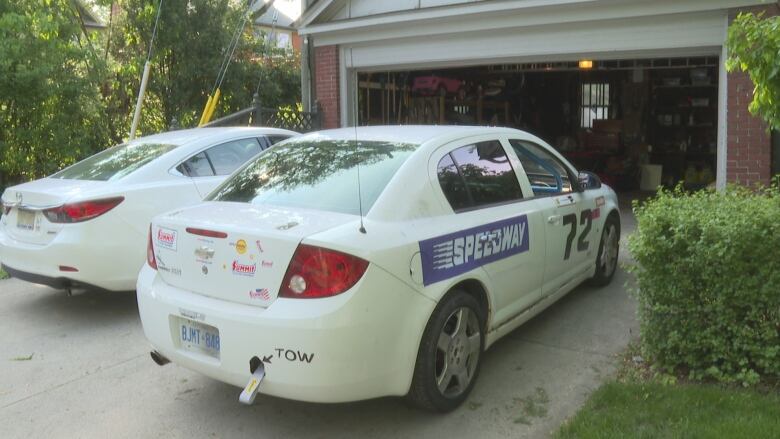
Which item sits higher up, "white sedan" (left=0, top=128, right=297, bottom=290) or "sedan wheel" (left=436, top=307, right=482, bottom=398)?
"white sedan" (left=0, top=128, right=297, bottom=290)

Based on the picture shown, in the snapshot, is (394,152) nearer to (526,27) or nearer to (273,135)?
(273,135)

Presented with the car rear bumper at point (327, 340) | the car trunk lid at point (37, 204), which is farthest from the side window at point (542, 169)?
the car trunk lid at point (37, 204)

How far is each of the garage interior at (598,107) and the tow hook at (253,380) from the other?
392 inches

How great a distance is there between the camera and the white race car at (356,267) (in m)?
3.51

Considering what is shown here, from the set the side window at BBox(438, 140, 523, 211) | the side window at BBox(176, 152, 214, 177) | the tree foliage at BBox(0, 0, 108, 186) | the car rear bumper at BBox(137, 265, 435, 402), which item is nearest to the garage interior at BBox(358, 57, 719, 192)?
the tree foliage at BBox(0, 0, 108, 186)

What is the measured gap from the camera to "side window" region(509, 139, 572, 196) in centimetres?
541

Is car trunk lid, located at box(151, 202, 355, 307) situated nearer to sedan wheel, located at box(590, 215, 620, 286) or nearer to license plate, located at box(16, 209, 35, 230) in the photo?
license plate, located at box(16, 209, 35, 230)

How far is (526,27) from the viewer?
32.9 feet

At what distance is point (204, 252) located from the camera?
385 cm

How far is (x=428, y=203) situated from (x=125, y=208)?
3022 mm

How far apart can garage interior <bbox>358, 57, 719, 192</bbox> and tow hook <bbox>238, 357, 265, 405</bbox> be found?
9.96 metres

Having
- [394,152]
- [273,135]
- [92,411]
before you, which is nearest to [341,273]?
[394,152]

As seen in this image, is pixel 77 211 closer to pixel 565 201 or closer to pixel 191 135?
pixel 191 135

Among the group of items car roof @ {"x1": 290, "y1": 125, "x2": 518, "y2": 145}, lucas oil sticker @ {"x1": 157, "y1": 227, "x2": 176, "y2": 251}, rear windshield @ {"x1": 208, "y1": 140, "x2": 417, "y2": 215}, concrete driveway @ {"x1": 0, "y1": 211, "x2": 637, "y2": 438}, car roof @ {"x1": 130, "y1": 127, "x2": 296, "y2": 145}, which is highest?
car roof @ {"x1": 130, "y1": 127, "x2": 296, "y2": 145}
